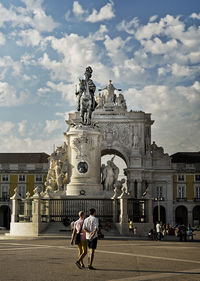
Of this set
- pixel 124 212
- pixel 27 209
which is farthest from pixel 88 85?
pixel 27 209

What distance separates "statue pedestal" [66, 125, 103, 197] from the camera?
2461 centimetres

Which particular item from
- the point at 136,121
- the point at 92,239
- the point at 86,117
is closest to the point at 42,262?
the point at 92,239

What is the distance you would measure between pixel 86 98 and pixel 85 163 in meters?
3.41

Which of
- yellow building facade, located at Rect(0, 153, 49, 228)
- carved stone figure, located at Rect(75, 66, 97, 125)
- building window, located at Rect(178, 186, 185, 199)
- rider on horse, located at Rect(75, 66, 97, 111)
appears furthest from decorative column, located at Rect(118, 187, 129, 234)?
building window, located at Rect(178, 186, 185, 199)

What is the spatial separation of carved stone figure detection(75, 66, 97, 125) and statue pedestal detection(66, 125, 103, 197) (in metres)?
0.86

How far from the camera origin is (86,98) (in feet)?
83.9

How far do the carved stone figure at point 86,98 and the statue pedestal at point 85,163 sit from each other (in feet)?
2.81

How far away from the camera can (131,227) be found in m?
24.1

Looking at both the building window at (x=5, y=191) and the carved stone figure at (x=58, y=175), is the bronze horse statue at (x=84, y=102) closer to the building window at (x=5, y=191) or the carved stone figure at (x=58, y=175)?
the carved stone figure at (x=58, y=175)

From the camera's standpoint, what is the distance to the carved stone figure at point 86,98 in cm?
2559

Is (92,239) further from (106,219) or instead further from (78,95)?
(78,95)

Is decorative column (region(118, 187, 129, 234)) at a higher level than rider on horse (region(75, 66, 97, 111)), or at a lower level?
lower

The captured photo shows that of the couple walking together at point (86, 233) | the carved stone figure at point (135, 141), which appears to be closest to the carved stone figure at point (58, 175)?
the couple walking together at point (86, 233)

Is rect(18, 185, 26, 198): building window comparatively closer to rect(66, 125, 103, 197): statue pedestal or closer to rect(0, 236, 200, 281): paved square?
rect(66, 125, 103, 197): statue pedestal
